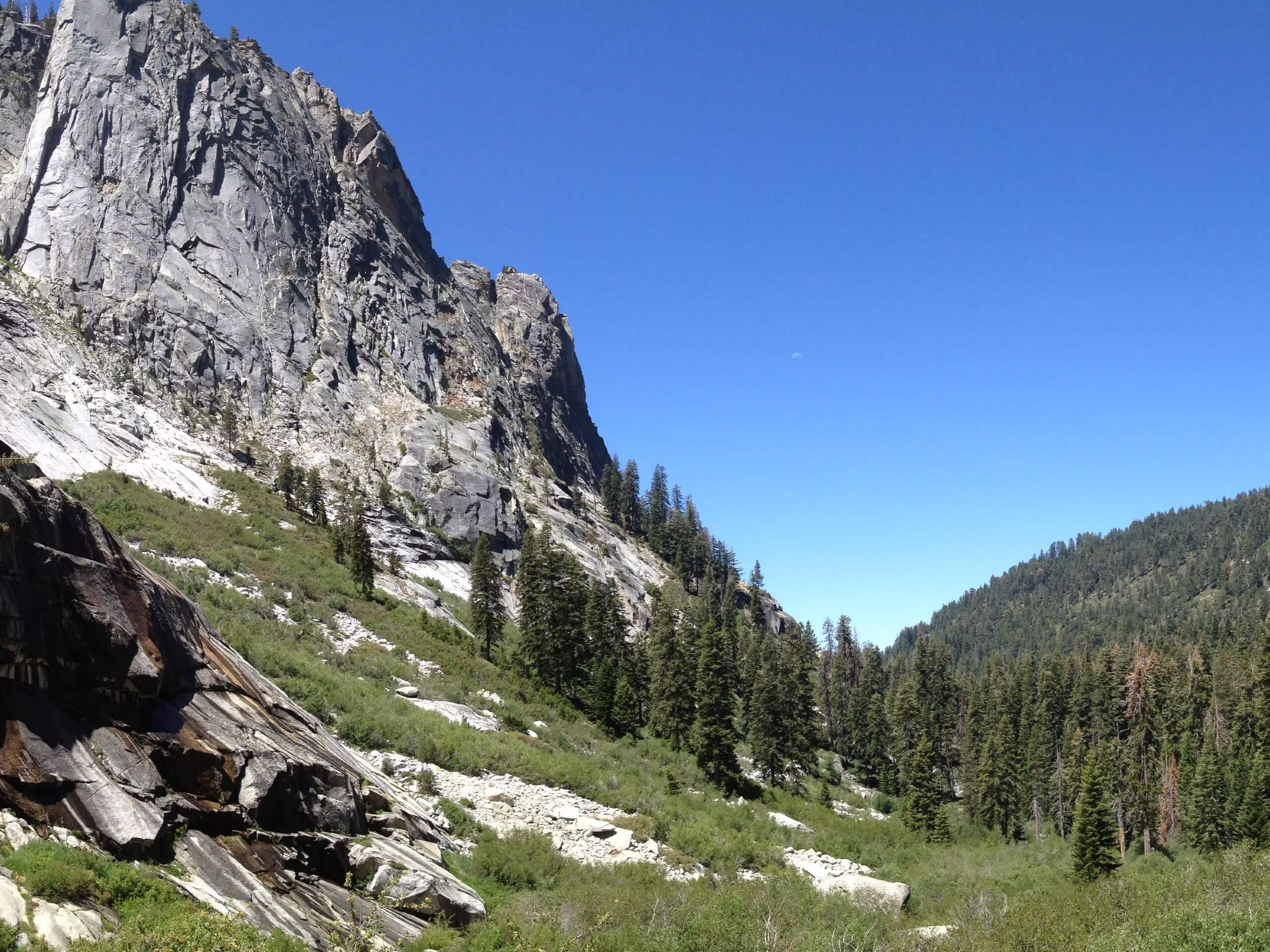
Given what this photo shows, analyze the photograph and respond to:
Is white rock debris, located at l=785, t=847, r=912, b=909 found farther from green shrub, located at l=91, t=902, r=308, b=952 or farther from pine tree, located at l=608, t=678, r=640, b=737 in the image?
green shrub, located at l=91, t=902, r=308, b=952

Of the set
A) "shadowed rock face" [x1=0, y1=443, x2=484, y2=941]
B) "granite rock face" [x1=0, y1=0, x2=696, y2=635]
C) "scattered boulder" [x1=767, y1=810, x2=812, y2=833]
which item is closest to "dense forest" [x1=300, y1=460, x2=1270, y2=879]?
"scattered boulder" [x1=767, y1=810, x2=812, y2=833]

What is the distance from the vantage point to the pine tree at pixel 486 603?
181ft

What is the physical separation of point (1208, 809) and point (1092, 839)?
1900 cm

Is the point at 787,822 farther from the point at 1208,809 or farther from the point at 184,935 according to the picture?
the point at 184,935

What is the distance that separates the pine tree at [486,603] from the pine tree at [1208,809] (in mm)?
52351

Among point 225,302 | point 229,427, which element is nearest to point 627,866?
point 229,427

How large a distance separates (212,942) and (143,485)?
181 feet

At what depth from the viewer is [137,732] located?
14609mm

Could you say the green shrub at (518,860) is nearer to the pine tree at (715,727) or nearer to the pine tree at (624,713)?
the pine tree at (715,727)

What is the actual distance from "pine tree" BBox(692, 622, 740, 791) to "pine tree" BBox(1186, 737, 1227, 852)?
33635 millimetres

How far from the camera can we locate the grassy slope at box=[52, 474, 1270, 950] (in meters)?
20.2

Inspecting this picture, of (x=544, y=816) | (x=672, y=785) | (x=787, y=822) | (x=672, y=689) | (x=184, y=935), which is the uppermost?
(x=672, y=689)

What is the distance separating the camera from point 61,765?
1305 centimetres

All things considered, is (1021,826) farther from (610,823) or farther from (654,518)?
(654,518)
